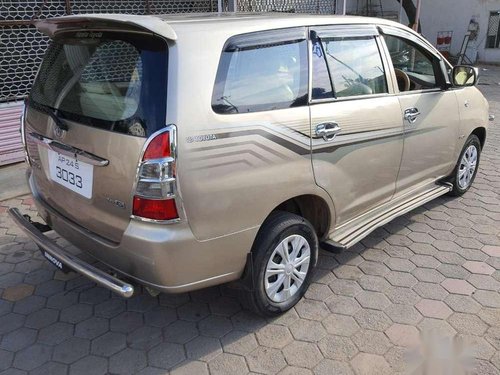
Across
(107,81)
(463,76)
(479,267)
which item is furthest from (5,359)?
(463,76)

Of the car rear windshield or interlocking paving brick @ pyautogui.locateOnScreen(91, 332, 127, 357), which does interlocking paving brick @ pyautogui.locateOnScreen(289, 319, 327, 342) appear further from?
the car rear windshield

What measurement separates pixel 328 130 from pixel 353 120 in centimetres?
30

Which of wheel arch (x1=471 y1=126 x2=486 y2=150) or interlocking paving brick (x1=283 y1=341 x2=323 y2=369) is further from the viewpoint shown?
wheel arch (x1=471 y1=126 x2=486 y2=150)

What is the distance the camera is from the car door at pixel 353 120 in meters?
2.90

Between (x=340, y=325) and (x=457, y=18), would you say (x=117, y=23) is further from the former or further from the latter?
(x=457, y=18)

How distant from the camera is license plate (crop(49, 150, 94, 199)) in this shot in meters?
2.47

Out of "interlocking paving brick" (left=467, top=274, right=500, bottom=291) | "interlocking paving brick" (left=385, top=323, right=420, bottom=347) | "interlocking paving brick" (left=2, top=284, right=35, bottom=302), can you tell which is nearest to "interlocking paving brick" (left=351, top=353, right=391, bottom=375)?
"interlocking paving brick" (left=385, top=323, right=420, bottom=347)

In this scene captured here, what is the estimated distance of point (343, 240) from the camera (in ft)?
10.5

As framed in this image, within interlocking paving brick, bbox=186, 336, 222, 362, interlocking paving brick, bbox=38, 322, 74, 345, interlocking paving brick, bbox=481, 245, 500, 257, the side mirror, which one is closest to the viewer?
interlocking paving brick, bbox=186, 336, 222, 362

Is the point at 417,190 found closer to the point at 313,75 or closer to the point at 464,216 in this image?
the point at 464,216

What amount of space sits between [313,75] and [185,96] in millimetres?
996

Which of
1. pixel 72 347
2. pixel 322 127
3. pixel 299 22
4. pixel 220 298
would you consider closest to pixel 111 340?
pixel 72 347

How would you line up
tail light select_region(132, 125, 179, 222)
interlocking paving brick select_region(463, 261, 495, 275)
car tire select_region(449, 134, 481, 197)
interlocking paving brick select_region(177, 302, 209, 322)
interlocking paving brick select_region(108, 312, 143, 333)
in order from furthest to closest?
car tire select_region(449, 134, 481, 197)
interlocking paving brick select_region(463, 261, 495, 275)
interlocking paving brick select_region(177, 302, 209, 322)
interlocking paving brick select_region(108, 312, 143, 333)
tail light select_region(132, 125, 179, 222)

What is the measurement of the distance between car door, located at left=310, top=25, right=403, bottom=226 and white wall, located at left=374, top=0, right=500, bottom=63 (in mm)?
15490
